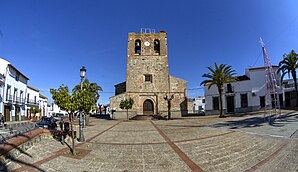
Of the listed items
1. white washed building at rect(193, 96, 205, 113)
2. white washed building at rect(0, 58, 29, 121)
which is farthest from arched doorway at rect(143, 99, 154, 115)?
white washed building at rect(193, 96, 205, 113)

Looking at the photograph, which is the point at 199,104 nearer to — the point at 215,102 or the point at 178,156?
the point at 215,102

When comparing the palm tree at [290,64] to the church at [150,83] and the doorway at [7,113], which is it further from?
the doorway at [7,113]

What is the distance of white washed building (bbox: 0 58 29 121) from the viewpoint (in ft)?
74.6

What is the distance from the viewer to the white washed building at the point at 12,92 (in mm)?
22734

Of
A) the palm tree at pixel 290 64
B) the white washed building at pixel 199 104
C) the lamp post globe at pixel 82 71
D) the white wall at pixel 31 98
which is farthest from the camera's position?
the white washed building at pixel 199 104

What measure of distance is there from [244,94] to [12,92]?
3583 centimetres

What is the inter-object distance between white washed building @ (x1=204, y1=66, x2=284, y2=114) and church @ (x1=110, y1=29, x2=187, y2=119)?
5001 millimetres

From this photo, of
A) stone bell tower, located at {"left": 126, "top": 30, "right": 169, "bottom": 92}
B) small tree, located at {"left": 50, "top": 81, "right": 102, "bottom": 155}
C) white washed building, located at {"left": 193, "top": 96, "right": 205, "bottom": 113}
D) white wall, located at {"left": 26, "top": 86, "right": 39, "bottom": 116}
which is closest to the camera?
small tree, located at {"left": 50, "top": 81, "right": 102, "bottom": 155}

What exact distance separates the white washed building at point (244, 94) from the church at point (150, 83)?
5001 millimetres

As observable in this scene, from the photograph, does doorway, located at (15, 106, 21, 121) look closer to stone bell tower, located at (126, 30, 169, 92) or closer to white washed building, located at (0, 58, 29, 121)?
white washed building, located at (0, 58, 29, 121)

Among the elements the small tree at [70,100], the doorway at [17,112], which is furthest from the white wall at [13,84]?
the small tree at [70,100]

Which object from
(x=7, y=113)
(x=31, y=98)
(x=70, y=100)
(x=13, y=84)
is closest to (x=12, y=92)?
(x=13, y=84)

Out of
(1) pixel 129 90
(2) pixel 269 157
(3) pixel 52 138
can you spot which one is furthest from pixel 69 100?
(1) pixel 129 90

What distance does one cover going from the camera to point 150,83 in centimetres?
2836
